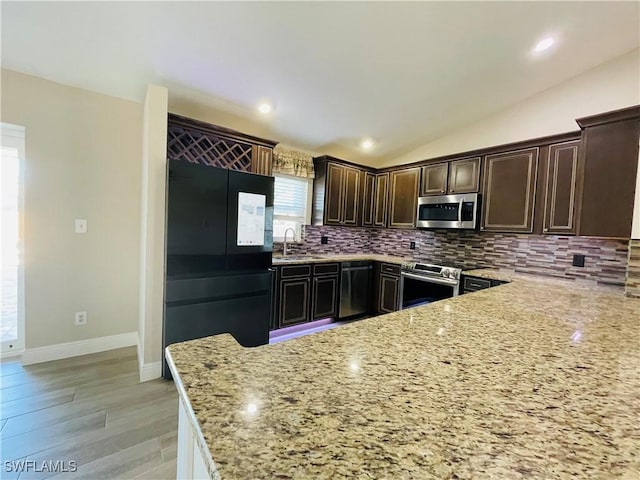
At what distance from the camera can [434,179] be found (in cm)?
364

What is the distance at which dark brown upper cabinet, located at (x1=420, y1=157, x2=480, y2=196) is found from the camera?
3.27 metres

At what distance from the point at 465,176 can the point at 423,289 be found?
150 centimetres

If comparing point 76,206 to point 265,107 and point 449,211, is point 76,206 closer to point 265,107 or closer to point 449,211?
point 265,107

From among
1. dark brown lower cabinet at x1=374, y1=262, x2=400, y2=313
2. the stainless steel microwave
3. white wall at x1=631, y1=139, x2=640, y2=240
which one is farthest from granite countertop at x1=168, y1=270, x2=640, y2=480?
dark brown lower cabinet at x1=374, y1=262, x2=400, y2=313

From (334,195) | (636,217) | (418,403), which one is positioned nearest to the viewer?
(418,403)

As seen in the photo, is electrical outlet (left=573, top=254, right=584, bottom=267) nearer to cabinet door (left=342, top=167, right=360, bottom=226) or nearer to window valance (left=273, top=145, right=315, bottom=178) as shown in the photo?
cabinet door (left=342, top=167, right=360, bottom=226)

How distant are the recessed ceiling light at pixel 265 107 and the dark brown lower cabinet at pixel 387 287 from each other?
2480 mm

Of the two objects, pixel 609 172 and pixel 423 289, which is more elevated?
pixel 609 172

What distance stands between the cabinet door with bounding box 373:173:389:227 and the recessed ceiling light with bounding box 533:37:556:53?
212 centimetres

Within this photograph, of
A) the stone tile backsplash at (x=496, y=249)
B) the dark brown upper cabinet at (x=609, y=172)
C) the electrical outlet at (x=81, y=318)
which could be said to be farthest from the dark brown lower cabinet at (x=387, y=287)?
the electrical outlet at (x=81, y=318)

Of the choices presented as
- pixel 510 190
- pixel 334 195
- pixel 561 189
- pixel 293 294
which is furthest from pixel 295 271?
pixel 561 189

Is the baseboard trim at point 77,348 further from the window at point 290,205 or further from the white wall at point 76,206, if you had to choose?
the window at point 290,205

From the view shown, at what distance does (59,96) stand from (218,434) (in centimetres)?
331

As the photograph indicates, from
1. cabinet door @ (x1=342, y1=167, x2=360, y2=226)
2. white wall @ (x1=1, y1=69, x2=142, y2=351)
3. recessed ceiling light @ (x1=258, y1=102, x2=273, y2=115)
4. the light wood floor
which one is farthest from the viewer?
cabinet door @ (x1=342, y1=167, x2=360, y2=226)
